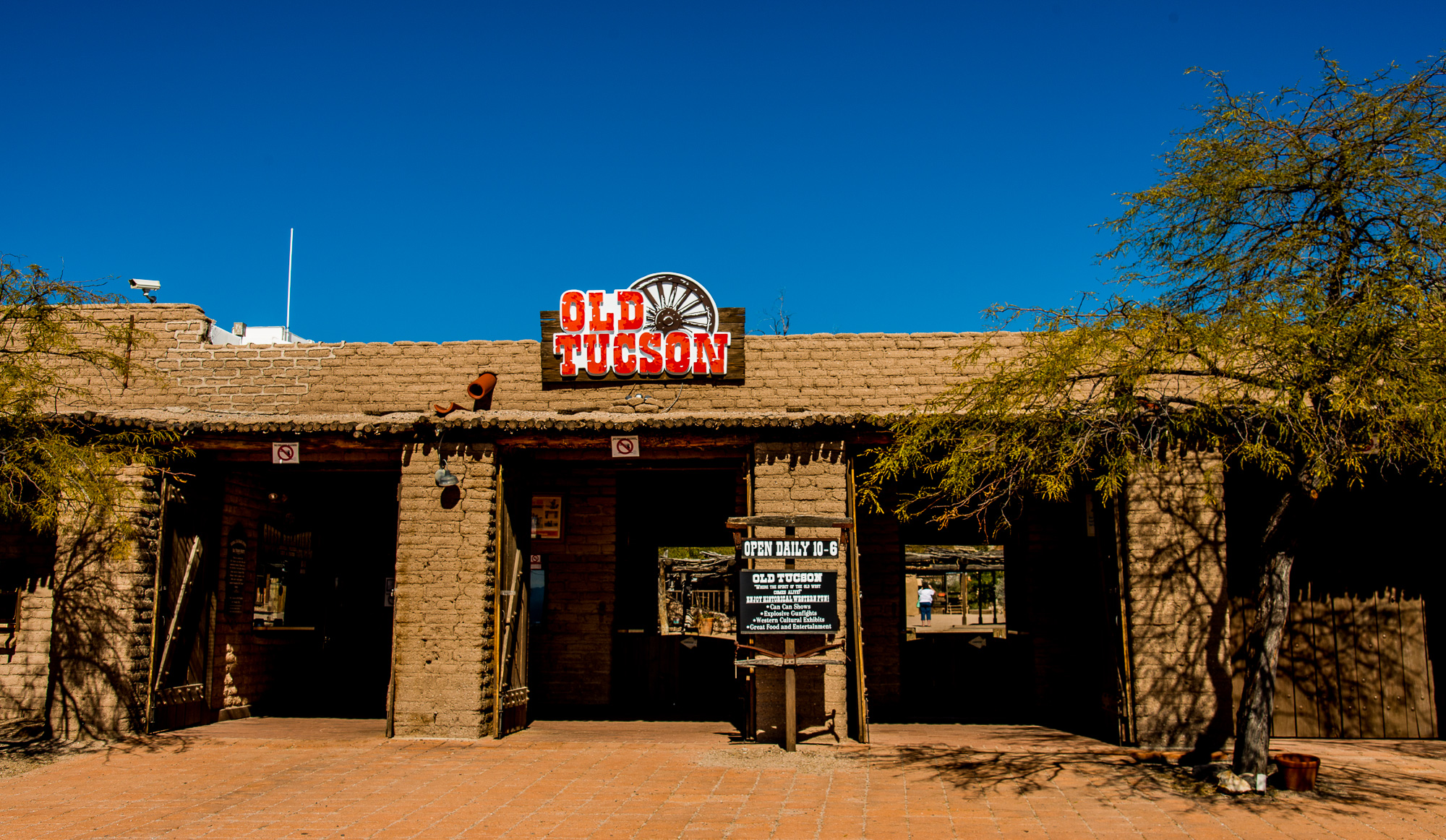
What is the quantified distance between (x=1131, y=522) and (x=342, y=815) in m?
8.03

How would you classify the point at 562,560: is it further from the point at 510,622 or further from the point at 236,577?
the point at 236,577

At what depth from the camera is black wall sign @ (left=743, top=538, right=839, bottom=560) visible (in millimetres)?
9797

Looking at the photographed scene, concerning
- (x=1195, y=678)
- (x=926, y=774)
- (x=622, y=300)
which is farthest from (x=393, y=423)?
(x=1195, y=678)

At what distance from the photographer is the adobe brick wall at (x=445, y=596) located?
33.4 ft

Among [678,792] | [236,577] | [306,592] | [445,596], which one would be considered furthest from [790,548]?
[306,592]

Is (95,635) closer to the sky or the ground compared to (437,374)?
closer to the ground

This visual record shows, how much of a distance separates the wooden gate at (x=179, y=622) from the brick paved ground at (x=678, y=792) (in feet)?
1.87

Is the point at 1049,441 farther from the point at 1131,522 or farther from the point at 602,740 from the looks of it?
the point at 602,740

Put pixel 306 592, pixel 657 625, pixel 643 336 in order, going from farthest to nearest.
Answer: pixel 657 625 < pixel 306 592 < pixel 643 336

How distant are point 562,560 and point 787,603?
14.3 ft

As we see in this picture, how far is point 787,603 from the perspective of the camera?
977 centimetres

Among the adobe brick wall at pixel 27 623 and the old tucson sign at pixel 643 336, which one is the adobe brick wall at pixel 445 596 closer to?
the old tucson sign at pixel 643 336

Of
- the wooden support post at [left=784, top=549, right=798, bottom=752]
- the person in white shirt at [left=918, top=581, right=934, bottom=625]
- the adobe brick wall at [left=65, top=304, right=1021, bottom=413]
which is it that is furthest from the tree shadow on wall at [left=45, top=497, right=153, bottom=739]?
the person in white shirt at [left=918, top=581, right=934, bottom=625]

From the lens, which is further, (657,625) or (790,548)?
(657,625)
